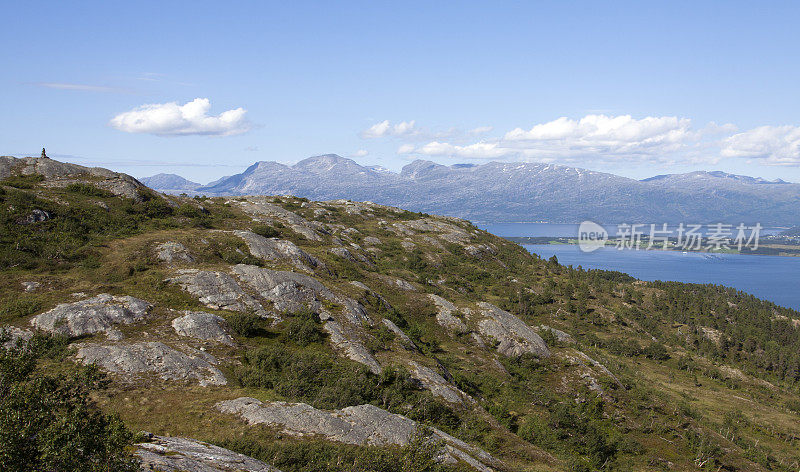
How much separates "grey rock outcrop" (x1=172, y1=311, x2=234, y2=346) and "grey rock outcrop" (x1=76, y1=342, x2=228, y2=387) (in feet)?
8.34

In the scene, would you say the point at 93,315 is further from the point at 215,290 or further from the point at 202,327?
the point at 215,290

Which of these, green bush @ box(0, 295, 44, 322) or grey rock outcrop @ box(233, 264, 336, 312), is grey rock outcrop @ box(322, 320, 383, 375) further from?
green bush @ box(0, 295, 44, 322)

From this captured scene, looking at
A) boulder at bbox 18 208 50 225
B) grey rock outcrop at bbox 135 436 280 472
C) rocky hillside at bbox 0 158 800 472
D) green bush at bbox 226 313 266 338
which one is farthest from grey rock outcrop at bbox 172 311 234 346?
boulder at bbox 18 208 50 225

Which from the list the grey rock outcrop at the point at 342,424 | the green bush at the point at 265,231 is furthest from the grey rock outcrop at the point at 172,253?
the grey rock outcrop at the point at 342,424

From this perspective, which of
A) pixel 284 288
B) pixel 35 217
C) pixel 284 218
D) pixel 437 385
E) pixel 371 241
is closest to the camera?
pixel 437 385

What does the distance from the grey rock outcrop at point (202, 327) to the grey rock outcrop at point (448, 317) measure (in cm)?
2799

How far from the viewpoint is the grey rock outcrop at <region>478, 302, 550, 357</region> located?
160 ft

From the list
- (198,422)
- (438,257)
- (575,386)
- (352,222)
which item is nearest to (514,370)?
(575,386)

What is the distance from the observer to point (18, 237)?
3709 cm

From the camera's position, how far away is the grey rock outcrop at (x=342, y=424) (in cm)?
2019

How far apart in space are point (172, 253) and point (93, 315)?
13.7 metres

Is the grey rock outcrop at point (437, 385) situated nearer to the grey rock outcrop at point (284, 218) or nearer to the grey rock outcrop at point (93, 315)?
the grey rock outcrop at point (93, 315)

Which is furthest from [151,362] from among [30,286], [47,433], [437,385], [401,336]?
[401,336]

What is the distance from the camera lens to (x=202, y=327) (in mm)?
29188
